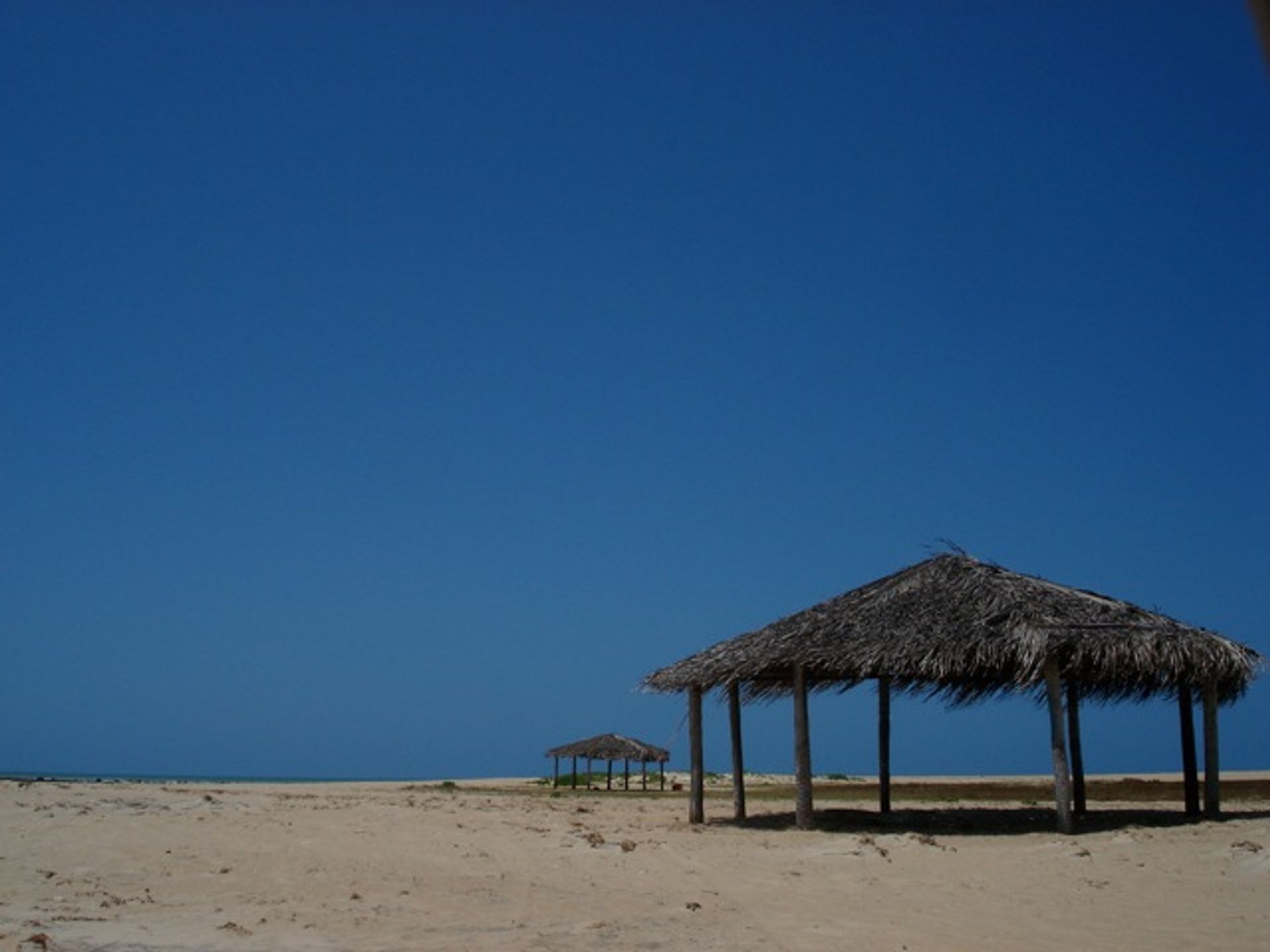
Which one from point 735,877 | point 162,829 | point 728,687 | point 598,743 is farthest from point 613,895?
point 598,743

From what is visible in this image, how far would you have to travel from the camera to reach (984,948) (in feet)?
23.8

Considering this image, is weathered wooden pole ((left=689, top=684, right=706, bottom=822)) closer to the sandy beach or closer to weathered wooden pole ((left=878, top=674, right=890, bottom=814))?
the sandy beach

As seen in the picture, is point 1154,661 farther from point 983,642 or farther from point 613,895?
point 613,895

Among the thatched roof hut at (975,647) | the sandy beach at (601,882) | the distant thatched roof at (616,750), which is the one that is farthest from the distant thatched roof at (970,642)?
the distant thatched roof at (616,750)

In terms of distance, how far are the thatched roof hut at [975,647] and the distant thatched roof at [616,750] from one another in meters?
18.8

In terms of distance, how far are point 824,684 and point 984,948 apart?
1065 centimetres

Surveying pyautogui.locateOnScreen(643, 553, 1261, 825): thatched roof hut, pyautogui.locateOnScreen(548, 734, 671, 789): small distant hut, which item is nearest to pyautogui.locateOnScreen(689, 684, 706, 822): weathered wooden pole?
pyautogui.locateOnScreen(643, 553, 1261, 825): thatched roof hut

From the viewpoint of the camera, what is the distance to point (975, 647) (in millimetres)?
14469

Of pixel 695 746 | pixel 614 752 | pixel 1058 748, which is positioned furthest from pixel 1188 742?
pixel 614 752

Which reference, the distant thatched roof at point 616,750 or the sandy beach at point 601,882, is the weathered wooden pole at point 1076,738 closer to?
the sandy beach at point 601,882

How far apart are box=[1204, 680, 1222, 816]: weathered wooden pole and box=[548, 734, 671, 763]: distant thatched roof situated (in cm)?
2090

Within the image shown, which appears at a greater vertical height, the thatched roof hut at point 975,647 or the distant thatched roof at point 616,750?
the thatched roof hut at point 975,647

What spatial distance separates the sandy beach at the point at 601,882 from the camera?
7711mm

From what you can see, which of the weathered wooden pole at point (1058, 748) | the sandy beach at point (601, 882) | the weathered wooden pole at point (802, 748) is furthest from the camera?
the weathered wooden pole at point (802, 748)
